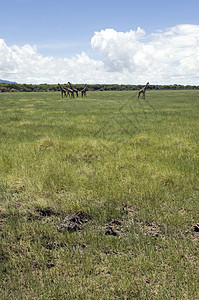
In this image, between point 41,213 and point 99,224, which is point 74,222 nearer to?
point 99,224

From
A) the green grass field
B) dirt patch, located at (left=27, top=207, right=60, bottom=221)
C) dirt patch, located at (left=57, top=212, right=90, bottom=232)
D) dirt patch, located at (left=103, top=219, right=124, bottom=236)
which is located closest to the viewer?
the green grass field

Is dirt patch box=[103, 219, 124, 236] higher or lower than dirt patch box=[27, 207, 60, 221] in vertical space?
higher

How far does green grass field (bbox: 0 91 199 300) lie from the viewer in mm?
2541

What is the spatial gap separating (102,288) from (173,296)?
2.41 ft

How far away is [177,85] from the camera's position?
116625mm

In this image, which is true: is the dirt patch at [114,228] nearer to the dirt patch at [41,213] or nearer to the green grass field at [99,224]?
the green grass field at [99,224]

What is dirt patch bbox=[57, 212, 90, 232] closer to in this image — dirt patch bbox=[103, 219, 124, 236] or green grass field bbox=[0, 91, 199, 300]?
green grass field bbox=[0, 91, 199, 300]

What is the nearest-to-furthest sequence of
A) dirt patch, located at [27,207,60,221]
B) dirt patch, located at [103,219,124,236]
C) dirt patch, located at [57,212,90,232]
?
dirt patch, located at [103,219,124,236], dirt patch, located at [57,212,90,232], dirt patch, located at [27,207,60,221]

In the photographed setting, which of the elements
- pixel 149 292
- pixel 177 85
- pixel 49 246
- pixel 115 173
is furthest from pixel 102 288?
pixel 177 85

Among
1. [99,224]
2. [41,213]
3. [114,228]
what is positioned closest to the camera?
[114,228]

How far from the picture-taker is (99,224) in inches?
150

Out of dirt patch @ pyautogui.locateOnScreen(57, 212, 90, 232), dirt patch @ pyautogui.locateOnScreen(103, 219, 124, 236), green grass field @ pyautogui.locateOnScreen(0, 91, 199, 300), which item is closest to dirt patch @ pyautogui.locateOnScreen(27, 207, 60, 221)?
green grass field @ pyautogui.locateOnScreen(0, 91, 199, 300)

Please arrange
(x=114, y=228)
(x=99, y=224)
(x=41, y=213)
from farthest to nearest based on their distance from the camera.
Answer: (x=41, y=213)
(x=99, y=224)
(x=114, y=228)

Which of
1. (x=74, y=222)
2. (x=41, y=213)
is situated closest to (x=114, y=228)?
(x=74, y=222)
